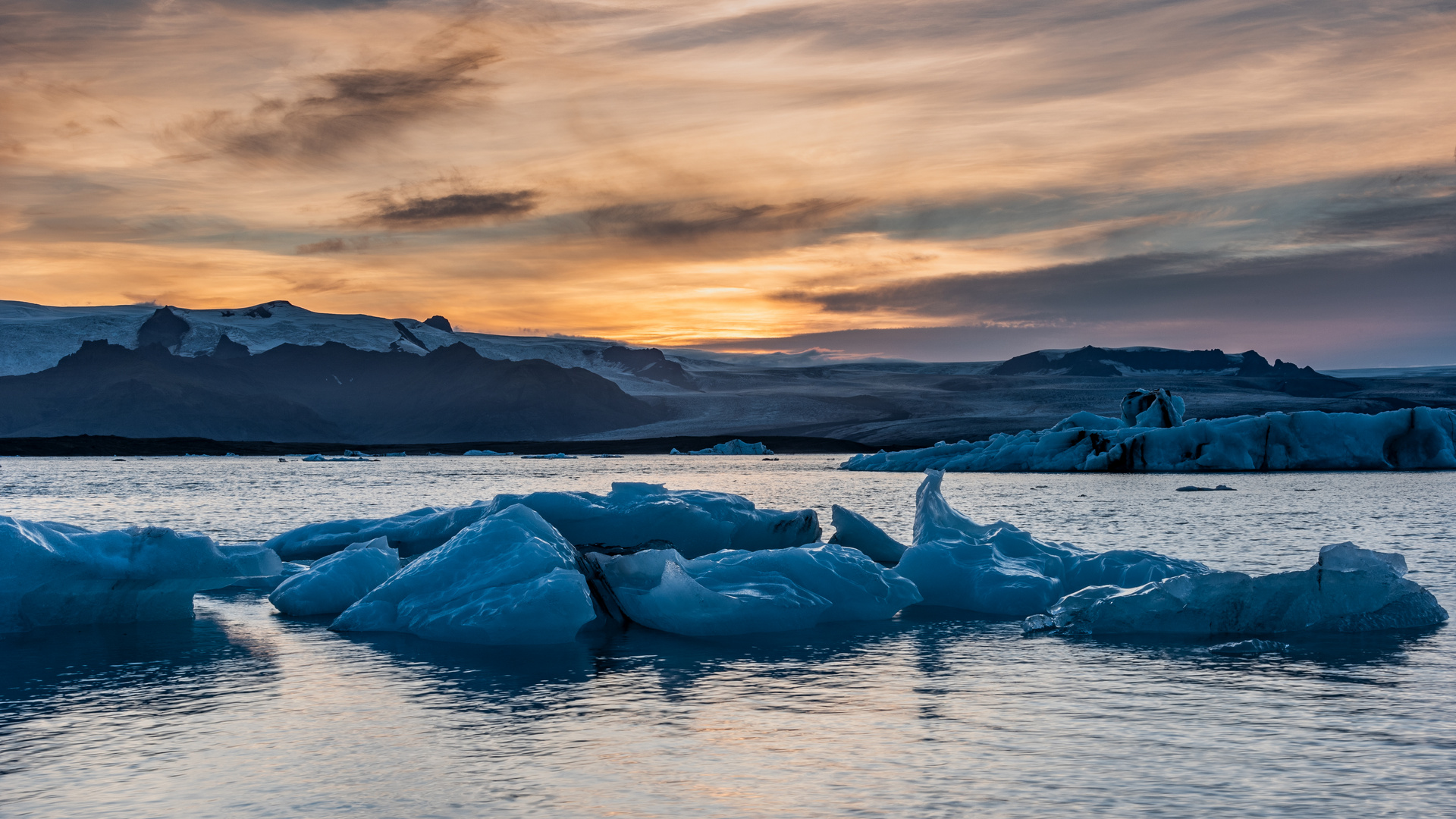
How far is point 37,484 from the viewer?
43.0 m

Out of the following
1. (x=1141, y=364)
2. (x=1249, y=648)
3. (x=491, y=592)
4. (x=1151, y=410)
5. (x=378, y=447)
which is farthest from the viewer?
(x=1141, y=364)

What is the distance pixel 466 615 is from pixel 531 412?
149 meters

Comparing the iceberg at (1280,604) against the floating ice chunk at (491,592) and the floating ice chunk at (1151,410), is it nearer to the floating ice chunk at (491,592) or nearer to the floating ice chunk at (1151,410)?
the floating ice chunk at (491,592)

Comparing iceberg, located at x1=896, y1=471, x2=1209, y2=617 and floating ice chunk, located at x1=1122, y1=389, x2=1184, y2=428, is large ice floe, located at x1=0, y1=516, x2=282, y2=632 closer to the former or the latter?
iceberg, located at x1=896, y1=471, x2=1209, y2=617

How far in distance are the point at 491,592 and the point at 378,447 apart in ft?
386

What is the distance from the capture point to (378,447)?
121688 millimetres

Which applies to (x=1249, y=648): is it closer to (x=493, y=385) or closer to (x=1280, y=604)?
(x=1280, y=604)

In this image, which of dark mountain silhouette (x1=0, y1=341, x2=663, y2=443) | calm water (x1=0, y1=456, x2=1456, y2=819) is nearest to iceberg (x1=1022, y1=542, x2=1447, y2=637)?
calm water (x1=0, y1=456, x2=1456, y2=819)

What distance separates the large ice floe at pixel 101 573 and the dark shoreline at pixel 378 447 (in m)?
80.7

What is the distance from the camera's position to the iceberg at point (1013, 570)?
1180cm

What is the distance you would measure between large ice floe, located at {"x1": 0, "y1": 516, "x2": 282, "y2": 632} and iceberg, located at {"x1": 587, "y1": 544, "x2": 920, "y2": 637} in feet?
14.1

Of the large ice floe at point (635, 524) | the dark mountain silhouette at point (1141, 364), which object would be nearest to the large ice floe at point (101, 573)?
the large ice floe at point (635, 524)

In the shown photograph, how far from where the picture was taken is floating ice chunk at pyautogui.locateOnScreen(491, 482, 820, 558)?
1519 centimetres

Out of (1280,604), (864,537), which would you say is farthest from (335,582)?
(1280,604)
